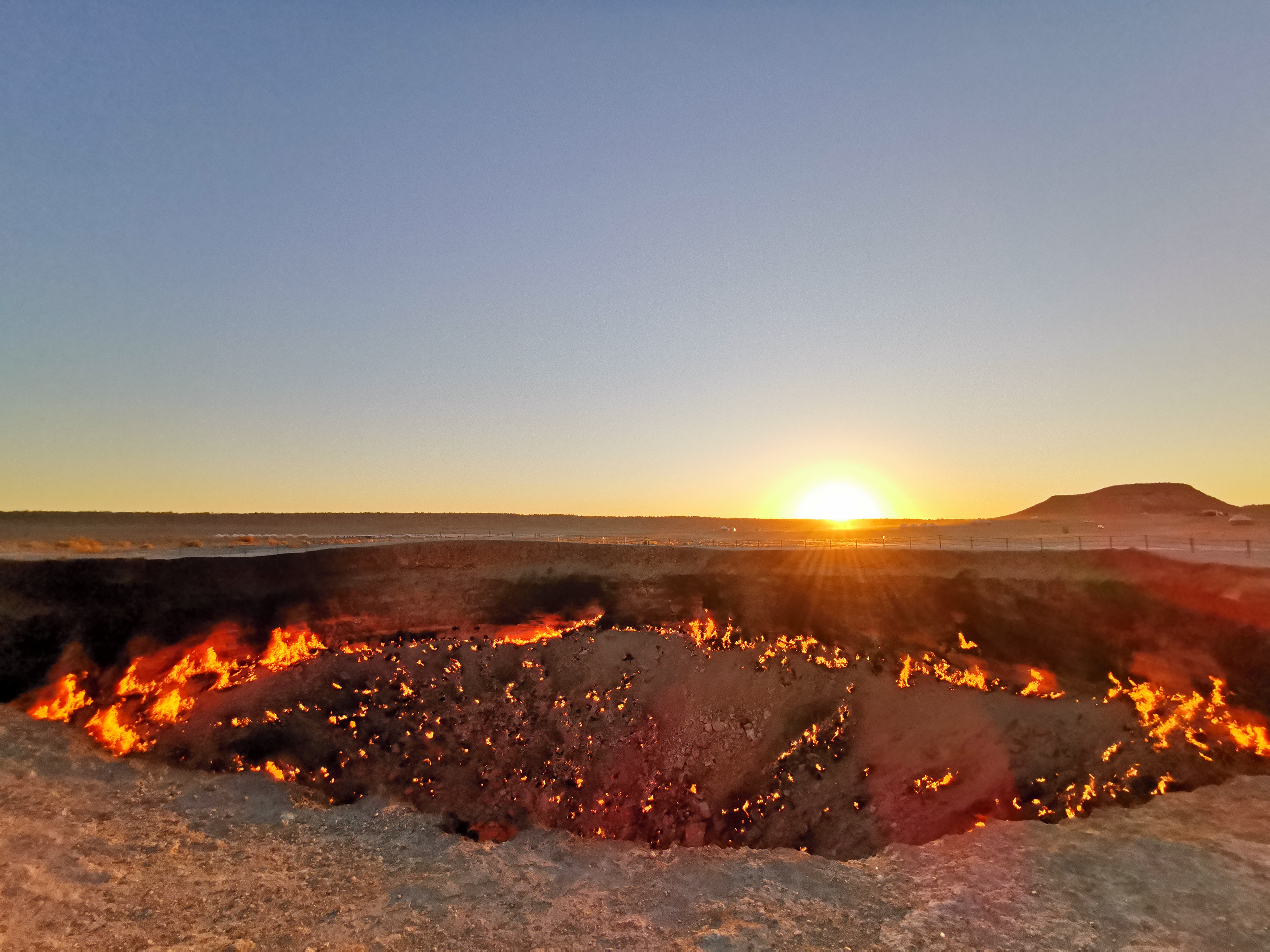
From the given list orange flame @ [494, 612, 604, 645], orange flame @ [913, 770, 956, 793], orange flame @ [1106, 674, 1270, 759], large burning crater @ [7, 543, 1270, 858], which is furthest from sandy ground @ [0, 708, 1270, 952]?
orange flame @ [494, 612, 604, 645]

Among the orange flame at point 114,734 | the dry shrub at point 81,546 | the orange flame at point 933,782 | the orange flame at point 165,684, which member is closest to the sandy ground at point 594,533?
the dry shrub at point 81,546

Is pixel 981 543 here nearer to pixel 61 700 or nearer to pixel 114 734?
pixel 114 734

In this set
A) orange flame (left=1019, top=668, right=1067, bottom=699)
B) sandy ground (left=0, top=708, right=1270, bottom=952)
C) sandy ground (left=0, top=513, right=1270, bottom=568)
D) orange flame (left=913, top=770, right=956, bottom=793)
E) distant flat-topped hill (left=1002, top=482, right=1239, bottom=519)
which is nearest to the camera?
sandy ground (left=0, top=708, right=1270, bottom=952)

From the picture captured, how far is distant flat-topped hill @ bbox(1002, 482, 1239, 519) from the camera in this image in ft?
326

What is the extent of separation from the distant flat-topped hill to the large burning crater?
89.1 m

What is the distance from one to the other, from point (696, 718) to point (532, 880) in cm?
907

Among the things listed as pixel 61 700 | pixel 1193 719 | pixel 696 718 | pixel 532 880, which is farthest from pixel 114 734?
pixel 1193 719

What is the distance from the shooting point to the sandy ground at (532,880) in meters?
12.2

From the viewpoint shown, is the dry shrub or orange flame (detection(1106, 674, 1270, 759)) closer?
orange flame (detection(1106, 674, 1270, 759))

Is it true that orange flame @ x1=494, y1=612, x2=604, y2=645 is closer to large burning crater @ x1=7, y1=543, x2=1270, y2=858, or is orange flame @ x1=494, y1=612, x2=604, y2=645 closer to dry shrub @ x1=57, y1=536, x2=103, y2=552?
large burning crater @ x1=7, y1=543, x2=1270, y2=858

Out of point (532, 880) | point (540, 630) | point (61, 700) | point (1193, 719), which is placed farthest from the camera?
point (540, 630)

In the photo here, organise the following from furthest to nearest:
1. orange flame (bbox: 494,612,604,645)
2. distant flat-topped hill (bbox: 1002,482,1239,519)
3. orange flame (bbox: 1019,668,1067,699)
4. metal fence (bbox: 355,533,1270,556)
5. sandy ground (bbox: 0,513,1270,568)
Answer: distant flat-topped hill (bbox: 1002,482,1239,519), sandy ground (bbox: 0,513,1270,568), metal fence (bbox: 355,533,1270,556), orange flame (bbox: 494,612,604,645), orange flame (bbox: 1019,668,1067,699)

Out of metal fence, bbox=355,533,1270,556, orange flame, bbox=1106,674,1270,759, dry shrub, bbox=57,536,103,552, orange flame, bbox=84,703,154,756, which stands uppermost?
metal fence, bbox=355,533,1270,556

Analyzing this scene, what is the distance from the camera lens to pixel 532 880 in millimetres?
15148
